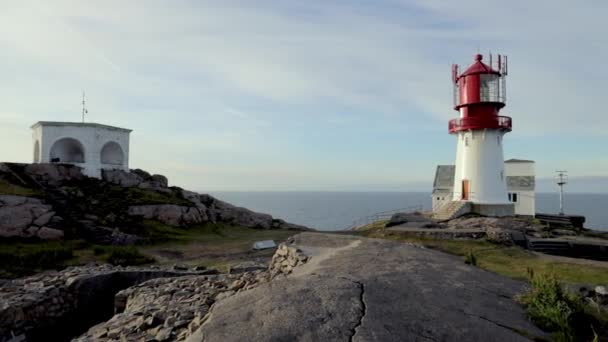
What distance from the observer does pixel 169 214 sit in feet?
105

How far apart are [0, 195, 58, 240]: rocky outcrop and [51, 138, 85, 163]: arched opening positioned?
12.2m

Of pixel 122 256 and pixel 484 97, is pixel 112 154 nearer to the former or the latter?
pixel 122 256

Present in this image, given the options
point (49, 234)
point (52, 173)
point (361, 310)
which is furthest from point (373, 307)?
point (52, 173)

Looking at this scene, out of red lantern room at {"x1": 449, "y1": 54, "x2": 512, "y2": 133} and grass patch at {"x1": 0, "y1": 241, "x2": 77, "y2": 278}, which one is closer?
grass patch at {"x1": 0, "y1": 241, "x2": 77, "y2": 278}

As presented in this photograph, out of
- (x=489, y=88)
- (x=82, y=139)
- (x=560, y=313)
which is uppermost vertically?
(x=489, y=88)

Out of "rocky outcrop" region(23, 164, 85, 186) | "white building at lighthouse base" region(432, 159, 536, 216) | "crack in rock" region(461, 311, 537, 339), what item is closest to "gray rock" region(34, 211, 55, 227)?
"rocky outcrop" region(23, 164, 85, 186)

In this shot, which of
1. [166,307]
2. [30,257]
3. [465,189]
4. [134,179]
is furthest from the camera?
[134,179]

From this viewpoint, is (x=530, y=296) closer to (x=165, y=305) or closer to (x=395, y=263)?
(x=395, y=263)

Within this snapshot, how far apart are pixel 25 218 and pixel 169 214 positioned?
→ 8938 millimetres

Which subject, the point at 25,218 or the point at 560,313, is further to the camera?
the point at 25,218

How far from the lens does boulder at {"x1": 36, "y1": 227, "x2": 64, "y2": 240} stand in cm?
2519

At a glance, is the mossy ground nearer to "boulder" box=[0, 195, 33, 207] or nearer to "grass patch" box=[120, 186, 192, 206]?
"boulder" box=[0, 195, 33, 207]

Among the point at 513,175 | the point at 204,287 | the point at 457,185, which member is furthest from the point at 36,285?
the point at 513,175

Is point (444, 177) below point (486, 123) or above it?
below
